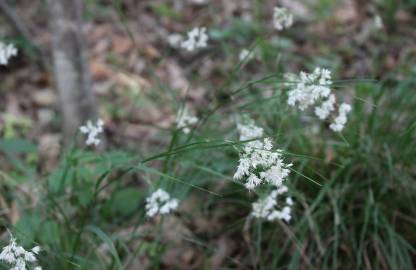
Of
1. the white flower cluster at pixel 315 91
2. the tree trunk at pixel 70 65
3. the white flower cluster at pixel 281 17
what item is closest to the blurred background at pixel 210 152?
the tree trunk at pixel 70 65

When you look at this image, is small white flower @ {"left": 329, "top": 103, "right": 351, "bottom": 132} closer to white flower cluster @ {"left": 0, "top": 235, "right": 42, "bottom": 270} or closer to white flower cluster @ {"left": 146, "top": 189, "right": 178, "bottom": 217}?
white flower cluster @ {"left": 146, "top": 189, "right": 178, "bottom": 217}

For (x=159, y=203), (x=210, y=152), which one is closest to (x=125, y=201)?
(x=210, y=152)

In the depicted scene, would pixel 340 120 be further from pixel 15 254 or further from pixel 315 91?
pixel 15 254

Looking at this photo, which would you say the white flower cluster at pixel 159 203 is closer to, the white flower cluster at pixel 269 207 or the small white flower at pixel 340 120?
the white flower cluster at pixel 269 207

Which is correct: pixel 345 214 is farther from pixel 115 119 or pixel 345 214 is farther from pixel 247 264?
pixel 115 119

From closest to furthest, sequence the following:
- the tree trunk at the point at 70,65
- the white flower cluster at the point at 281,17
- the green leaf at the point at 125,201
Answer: the white flower cluster at the point at 281,17, the green leaf at the point at 125,201, the tree trunk at the point at 70,65

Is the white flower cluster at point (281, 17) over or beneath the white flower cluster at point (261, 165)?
over

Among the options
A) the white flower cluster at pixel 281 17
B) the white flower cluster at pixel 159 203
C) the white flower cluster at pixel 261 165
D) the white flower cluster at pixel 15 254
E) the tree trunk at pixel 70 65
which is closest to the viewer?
the white flower cluster at pixel 261 165

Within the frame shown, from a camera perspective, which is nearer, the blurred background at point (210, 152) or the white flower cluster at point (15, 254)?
the white flower cluster at point (15, 254)

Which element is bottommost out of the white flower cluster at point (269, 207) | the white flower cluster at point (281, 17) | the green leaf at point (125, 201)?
the white flower cluster at point (269, 207)
